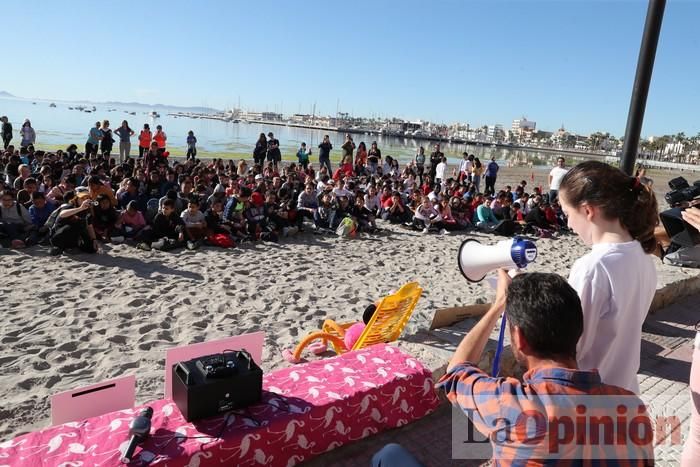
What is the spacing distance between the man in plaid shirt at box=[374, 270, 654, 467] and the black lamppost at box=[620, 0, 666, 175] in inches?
122

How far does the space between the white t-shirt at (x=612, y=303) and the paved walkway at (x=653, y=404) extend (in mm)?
1500

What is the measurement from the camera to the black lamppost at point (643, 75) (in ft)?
12.3

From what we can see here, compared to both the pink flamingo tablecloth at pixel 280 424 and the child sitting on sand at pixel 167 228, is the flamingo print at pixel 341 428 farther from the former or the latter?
the child sitting on sand at pixel 167 228

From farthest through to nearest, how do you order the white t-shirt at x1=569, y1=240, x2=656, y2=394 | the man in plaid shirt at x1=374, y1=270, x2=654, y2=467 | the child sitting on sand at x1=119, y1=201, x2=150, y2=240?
the child sitting on sand at x1=119, y1=201, x2=150, y2=240 < the white t-shirt at x1=569, y1=240, x2=656, y2=394 < the man in plaid shirt at x1=374, y1=270, x2=654, y2=467

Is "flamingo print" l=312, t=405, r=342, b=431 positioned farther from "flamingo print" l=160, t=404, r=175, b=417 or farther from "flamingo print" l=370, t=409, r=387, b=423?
"flamingo print" l=160, t=404, r=175, b=417

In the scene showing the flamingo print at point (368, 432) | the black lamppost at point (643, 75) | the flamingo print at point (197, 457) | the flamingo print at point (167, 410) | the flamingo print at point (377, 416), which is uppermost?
the black lamppost at point (643, 75)

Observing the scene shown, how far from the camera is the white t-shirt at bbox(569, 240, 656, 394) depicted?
164 centimetres

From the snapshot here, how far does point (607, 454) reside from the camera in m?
1.31

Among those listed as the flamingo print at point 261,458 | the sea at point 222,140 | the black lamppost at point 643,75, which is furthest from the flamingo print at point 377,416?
the sea at point 222,140

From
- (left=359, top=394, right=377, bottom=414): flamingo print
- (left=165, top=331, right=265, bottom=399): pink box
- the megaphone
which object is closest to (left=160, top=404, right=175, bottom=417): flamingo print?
(left=165, top=331, right=265, bottom=399): pink box

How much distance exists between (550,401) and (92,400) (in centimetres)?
233

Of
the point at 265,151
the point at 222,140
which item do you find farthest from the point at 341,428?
the point at 222,140

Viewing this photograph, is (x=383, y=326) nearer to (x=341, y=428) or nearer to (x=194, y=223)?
(x=341, y=428)

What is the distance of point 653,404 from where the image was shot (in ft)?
12.1
